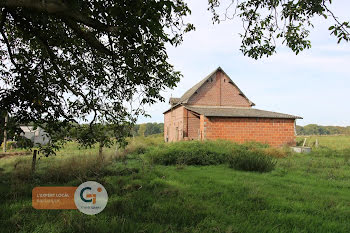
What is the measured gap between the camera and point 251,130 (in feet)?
70.7

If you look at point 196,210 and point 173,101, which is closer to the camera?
point 196,210

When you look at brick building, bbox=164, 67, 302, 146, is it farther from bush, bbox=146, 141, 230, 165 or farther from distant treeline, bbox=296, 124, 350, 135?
distant treeline, bbox=296, 124, 350, 135

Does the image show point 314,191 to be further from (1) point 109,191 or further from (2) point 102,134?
(2) point 102,134

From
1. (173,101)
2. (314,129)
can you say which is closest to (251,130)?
(173,101)

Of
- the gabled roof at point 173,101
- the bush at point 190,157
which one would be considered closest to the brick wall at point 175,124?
the gabled roof at point 173,101

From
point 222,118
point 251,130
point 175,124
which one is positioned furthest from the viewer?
point 175,124

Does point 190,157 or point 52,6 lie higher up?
point 52,6

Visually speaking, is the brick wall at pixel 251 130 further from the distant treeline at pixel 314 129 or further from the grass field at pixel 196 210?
the distant treeline at pixel 314 129

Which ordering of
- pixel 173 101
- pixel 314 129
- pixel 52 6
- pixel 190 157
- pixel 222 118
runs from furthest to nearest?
pixel 314 129 → pixel 173 101 → pixel 222 118 → pixel 190 157 → pixel 52 6

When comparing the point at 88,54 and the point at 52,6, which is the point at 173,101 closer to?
the point at 88,54

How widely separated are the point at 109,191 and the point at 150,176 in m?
2.24

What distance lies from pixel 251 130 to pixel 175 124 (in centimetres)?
1156

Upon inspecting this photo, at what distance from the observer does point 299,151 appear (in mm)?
18969

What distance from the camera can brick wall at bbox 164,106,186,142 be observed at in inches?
1079
